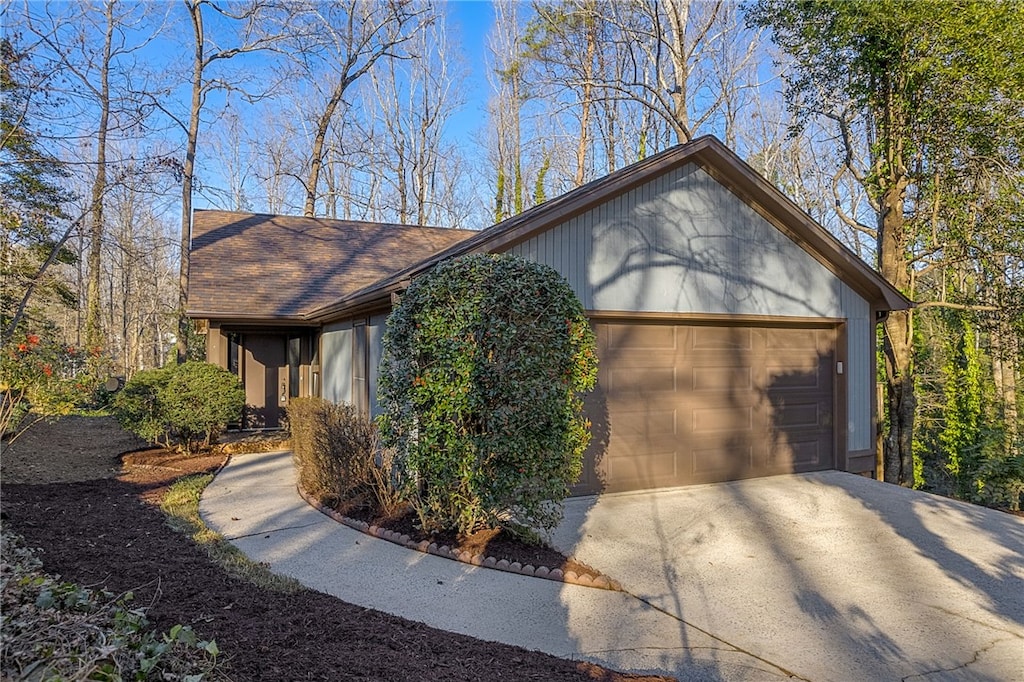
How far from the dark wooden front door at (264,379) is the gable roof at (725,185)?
4.49m

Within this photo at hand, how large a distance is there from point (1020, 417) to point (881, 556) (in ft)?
53.3

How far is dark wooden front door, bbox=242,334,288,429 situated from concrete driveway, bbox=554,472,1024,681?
9042 millimetres

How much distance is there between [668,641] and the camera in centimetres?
406

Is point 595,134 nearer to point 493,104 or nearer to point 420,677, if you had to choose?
point 493,104

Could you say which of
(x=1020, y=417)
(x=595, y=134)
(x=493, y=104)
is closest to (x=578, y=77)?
(x=595, y=134)

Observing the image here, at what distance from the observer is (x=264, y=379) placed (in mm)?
13867

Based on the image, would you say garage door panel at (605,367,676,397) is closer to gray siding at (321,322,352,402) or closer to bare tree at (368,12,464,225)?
gray siding at (321,322,352,402)

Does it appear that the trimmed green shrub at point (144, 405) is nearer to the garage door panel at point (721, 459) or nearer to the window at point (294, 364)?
the window at point (294, 364)

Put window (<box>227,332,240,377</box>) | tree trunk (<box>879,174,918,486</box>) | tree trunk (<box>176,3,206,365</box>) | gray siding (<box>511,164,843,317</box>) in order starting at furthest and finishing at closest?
tree trunk (<box>176,3,206,365</box>) < window (<box>227,332,240,377</box>) < tree trunk (<box>879,174,918,486</box>) < gray siding (<box>511,164,843,317</box>)

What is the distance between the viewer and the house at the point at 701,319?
301 inches

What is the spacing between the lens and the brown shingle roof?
1238 cm

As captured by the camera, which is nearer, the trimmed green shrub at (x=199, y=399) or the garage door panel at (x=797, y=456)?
the garage door panel at (x=797, y=456)

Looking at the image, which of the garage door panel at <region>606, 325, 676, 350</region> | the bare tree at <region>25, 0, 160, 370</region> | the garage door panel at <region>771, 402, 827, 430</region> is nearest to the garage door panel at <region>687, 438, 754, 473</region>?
the garage door panel at <region>771, 402, 827, 430</region>

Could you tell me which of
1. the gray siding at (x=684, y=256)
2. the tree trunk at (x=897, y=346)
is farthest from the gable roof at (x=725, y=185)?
the tree trunk at (x=897, y=346)
